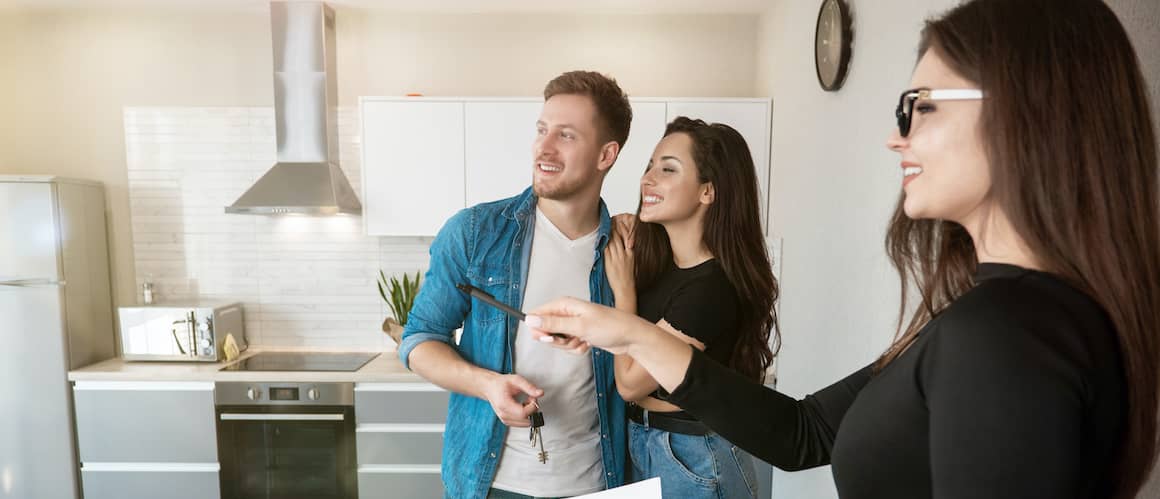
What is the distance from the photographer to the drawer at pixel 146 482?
2.63m

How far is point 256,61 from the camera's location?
3018 mm

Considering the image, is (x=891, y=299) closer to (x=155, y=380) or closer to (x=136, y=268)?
(x=155, y=380)

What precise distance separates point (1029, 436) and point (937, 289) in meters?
0.34

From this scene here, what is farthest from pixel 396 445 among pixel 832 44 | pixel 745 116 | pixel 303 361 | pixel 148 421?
pixel 832 44

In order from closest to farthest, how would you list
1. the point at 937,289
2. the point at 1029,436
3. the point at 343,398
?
the point at 1029,436, the point at 937,289, the point at 343,398

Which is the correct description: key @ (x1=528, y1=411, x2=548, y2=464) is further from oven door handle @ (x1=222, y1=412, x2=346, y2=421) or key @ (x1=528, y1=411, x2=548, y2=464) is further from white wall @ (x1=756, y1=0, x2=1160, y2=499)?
oven door handle @ (x1=222, y1=412, x2=346, y2=421)

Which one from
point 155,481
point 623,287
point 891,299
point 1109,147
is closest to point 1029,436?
point 1109,147

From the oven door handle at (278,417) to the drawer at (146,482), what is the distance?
27 centimetres

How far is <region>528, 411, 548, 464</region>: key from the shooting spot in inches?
43.9

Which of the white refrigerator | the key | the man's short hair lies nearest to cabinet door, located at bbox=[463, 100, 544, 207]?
the man's short hair

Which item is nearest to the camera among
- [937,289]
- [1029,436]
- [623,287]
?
[1029,436]

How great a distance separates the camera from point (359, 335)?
315 cm

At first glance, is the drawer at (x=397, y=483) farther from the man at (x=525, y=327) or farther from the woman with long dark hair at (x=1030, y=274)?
the woman with long dark hair at (x=1030, y=274)

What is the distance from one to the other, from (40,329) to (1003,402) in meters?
3.47
